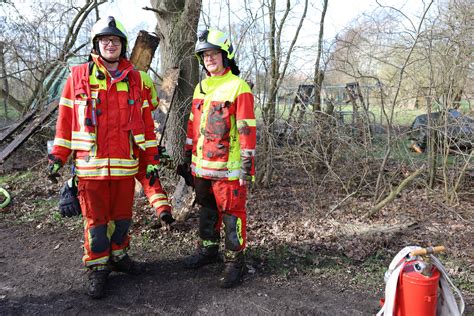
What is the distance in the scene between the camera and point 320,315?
3.06 meters

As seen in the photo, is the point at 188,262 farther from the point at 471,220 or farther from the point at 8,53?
the point at 8,53

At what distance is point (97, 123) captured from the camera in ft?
10.5

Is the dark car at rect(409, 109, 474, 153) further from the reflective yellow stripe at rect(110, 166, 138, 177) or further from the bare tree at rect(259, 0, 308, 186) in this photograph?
the reflective yellow stripe at rect(110, 166, 138, 177)

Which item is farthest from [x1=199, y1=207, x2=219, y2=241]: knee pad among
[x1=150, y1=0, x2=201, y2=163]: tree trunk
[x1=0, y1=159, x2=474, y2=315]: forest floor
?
[x1=150, y1=0, x2=201, y2=163]: tree trunk

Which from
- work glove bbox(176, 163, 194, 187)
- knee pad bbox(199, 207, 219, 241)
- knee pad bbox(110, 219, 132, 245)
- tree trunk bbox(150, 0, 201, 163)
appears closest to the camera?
knee pad bbox(110, 219, 132, 245)

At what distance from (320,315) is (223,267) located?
1.16m

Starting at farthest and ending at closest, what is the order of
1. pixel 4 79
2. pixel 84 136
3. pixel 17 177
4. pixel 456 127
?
pixel 4 79, pixel 17 177, pixel 456 127, pixel 84 136

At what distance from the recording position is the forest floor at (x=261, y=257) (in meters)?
3.24

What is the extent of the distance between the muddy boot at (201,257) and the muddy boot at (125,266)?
0.49m

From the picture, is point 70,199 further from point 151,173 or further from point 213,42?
point 213,42

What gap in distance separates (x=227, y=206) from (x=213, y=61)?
1.35m

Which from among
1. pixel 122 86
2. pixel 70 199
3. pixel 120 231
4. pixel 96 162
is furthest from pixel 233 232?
pixel 122 86

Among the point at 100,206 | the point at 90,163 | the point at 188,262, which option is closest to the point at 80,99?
the point at 90,163

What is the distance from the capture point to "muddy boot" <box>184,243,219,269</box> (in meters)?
3.84
